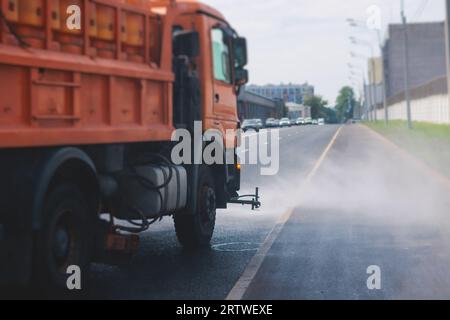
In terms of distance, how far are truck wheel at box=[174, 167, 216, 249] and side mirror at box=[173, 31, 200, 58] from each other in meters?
1.42

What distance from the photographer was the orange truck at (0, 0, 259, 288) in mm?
6145

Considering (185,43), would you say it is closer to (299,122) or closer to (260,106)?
(260,106)

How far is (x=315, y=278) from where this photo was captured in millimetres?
7930

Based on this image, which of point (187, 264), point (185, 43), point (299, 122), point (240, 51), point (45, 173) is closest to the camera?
point (45, 173)

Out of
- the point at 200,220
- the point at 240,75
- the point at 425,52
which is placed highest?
the point at 425,52

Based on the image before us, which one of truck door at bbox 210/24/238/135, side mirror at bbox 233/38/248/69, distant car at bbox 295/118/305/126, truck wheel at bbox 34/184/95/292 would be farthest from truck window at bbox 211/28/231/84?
distant car at bbox 295/118/305/126

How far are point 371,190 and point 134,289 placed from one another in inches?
439

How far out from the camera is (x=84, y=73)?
722 centimetres

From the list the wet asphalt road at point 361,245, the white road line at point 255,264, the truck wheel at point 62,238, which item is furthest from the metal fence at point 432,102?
the truck wheel at point 62,238

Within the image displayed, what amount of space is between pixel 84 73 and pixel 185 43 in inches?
107

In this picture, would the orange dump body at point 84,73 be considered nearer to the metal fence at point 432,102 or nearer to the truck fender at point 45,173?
the truck fender at point 45,173

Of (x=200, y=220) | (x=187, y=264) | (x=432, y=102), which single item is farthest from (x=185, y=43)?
(x=432, y=102)

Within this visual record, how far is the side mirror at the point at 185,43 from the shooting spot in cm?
967

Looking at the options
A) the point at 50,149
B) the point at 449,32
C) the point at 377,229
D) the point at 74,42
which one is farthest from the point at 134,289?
the point at 449,32
